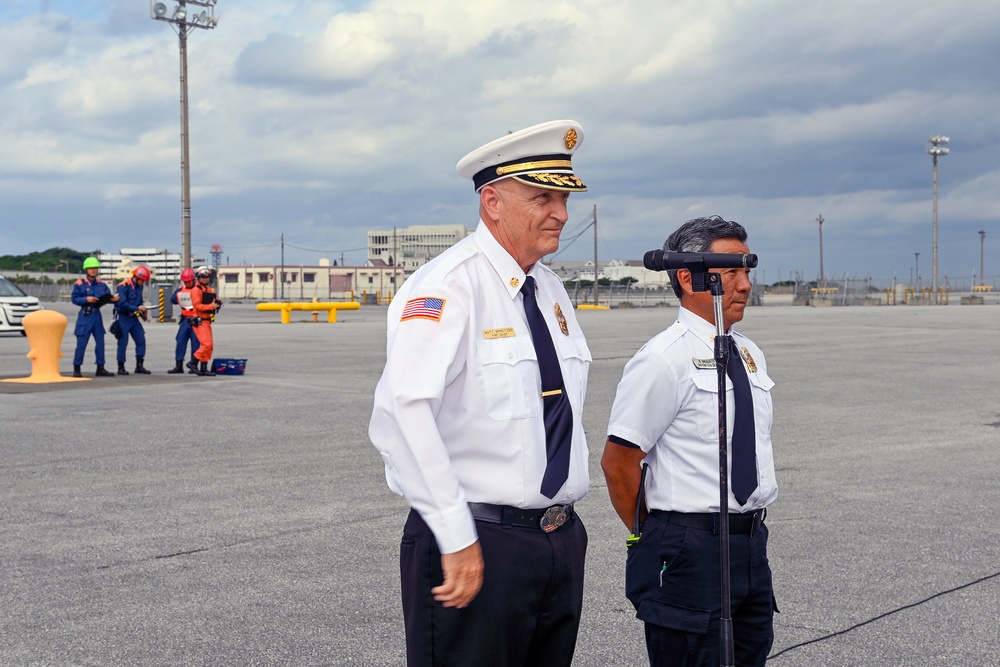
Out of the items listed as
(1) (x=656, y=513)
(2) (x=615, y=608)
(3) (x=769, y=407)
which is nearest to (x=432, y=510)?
(1) (x=656, y=513)

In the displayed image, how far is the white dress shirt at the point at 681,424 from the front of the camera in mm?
3352

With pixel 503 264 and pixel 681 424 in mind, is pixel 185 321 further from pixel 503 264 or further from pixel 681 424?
pixel 503 264

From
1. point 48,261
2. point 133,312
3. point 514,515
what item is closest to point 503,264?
point 514,515

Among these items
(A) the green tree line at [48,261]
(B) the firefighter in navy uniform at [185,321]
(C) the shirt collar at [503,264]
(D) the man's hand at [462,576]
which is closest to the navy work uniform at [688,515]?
(C) the shirt collar at [503,264]

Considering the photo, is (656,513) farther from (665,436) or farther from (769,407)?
(769,407)

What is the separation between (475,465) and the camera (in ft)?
9.02

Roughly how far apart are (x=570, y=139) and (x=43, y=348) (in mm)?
15051

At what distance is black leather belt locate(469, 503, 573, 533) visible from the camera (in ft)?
9.04

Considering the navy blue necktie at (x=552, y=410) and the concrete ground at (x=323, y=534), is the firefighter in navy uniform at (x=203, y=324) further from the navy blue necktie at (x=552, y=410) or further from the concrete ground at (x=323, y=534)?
the navy blue necktie at (x=552, y=410)

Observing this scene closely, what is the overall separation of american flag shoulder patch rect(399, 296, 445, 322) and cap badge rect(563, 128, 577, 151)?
0.64m

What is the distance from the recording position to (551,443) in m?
2.80

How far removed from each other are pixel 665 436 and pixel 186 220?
37199 mm

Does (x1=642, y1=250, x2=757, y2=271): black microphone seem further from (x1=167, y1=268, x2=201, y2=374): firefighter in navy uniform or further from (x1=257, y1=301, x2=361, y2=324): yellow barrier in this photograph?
(x1=257, y1=301, x2=361, y2=324): yellow barrier

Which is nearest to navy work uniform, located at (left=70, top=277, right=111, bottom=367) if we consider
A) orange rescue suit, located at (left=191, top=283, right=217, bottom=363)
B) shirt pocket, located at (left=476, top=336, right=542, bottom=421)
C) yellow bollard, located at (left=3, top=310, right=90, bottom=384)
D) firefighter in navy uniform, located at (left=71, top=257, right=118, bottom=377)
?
firefighter in navy uniform, located at (left=71, top=257, right=118, bottom=377)
